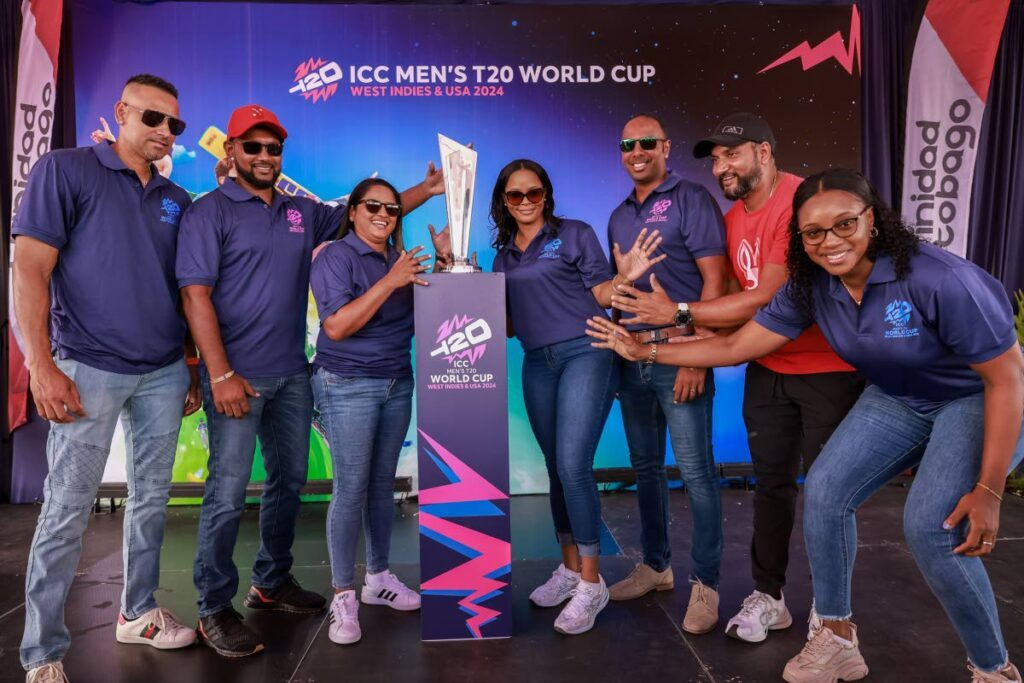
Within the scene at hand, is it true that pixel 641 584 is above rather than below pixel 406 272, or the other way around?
below

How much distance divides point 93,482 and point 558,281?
1.67 meters

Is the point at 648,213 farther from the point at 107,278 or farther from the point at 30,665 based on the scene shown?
the point at 30,665

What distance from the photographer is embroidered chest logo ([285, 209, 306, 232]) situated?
8.80ft

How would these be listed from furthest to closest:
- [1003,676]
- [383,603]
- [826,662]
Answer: [383,603] → [826,662] → [1003,676]

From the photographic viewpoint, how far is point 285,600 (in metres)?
2.86

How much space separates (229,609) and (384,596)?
572 mm

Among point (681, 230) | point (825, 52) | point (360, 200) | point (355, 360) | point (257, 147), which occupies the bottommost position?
point (355, 360)

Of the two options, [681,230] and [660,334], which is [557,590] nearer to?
[660,334]

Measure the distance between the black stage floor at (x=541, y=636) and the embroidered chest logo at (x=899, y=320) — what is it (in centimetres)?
111

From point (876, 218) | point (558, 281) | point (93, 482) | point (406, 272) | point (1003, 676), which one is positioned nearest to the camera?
point (1003, 676)

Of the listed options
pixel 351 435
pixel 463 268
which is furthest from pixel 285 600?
pixel 463 268

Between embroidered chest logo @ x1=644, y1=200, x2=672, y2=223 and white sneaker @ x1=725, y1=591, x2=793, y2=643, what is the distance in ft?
4.54

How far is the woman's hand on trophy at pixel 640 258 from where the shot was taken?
2.52 meters

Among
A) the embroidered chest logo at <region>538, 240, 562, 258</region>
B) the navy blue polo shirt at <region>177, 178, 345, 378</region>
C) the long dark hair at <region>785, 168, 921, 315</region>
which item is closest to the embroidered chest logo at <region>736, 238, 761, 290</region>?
the long dark hair at <region>785, 168, 921, 315</region>
